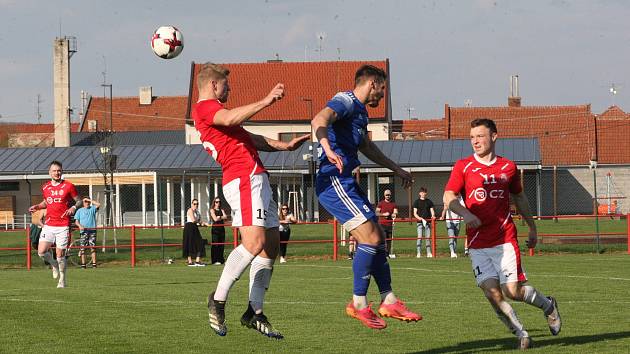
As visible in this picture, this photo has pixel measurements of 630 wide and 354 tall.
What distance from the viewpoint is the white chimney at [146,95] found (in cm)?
10169

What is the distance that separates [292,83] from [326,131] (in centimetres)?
7181

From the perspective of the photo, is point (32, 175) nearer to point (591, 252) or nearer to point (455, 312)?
point (591, 252)

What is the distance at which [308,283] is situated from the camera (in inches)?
747

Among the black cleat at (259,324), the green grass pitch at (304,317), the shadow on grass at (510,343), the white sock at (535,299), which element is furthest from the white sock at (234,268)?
the white sock at (535,299)

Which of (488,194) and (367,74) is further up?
(367,74)

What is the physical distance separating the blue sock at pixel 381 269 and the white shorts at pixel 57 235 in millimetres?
10876

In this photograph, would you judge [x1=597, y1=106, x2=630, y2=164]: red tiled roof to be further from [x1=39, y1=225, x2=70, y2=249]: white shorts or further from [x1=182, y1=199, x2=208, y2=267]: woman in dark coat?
[x1=39, y1=225, x2=70, y2=249]: white shorts

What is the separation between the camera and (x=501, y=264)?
9117mm

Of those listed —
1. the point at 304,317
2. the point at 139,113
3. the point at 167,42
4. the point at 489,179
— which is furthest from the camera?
the point at 139,113

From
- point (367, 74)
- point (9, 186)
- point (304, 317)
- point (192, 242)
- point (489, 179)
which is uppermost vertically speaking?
point (9, 186)

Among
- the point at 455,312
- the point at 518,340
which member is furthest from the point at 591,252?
the point at 518,340

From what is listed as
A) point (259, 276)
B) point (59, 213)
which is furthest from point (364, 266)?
point (59, 213)

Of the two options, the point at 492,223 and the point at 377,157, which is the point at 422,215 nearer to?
the point at 377,157

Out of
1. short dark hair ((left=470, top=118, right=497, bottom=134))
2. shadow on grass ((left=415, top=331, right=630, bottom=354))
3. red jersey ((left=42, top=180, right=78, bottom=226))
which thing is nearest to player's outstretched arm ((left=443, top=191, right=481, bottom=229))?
short dark hair ((left=470, top=118, right=497, bottom=134))
